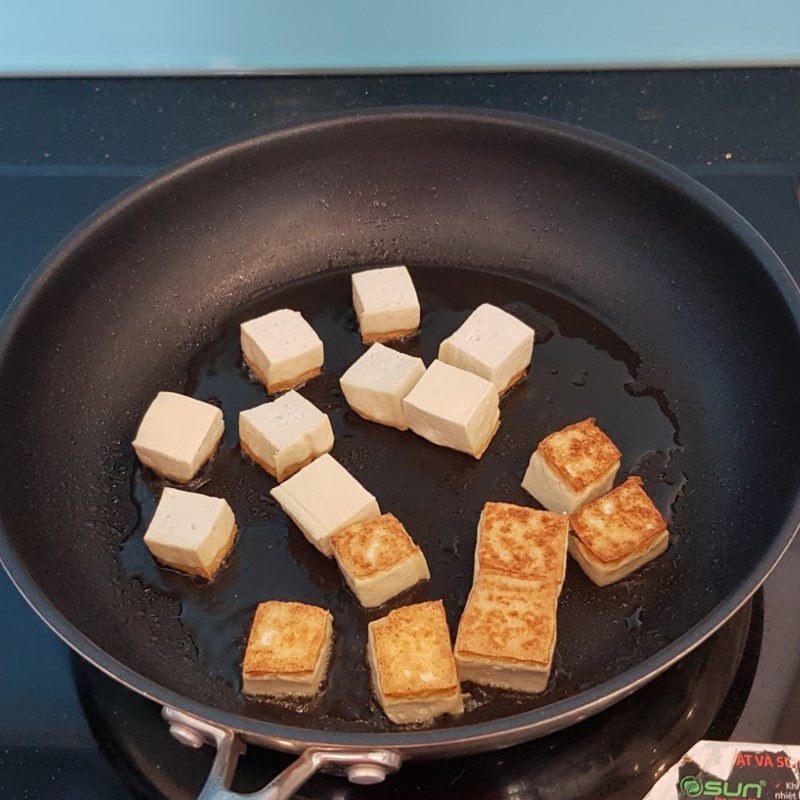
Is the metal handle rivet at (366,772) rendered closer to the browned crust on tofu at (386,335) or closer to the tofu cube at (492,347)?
the tofu cube at (492,347)

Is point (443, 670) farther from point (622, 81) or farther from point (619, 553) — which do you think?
point (622, 81)

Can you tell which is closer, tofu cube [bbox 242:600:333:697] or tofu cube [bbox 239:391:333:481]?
tofu cube [bbox 242:600:333:697]

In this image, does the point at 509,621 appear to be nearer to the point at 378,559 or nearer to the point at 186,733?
the point at 378,559

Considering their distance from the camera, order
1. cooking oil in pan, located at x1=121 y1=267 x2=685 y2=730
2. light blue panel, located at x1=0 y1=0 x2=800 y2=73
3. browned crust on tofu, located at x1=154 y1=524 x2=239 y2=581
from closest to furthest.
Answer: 1. cooking oil in pan, located at x1=121 y1=267 x2=685 y2=730
2. browned crust on tofu, located at x1=154 y1=524 x2=239 y2=581
3. light blue panel, located at x1=0 y1=0 x2=800 y2=73

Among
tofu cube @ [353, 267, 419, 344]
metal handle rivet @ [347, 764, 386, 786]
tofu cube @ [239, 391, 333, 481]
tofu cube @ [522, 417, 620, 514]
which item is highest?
tofu cube @ [353, 267, 419, 344]

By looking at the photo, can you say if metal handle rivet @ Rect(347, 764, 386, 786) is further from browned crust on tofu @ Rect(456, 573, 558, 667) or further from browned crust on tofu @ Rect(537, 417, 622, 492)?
browned crust on tofu @ Rect(537, 417, 622, 492)

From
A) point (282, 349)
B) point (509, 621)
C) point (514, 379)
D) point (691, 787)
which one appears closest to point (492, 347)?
point (514, 379)

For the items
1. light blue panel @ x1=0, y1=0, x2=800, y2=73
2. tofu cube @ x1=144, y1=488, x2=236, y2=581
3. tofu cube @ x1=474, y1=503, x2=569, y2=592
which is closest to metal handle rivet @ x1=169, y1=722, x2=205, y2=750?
tofu cube @ x1=144, y1=488, x2=236, y2=581
